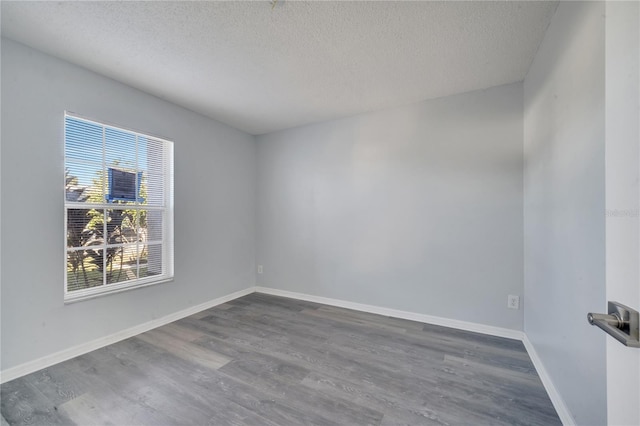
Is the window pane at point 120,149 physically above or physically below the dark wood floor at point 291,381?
above

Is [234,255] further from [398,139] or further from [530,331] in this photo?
[530,331]

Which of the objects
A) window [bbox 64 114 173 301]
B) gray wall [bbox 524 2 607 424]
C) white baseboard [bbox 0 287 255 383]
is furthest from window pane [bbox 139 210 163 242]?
gray wall [bbox 524 2 607 424]

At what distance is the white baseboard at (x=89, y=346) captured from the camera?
1.78m

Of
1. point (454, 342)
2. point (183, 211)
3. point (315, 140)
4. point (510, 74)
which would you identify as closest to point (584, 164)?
point (510, 74)

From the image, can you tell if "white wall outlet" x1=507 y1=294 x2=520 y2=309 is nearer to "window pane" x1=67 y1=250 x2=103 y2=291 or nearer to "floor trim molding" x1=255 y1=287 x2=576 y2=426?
"floor trim molding" x1=255 y1=287 x2=576 y2=426

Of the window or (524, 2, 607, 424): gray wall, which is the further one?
the window

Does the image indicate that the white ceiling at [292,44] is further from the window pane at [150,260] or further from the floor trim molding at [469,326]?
the floor trim molding at [469,326]

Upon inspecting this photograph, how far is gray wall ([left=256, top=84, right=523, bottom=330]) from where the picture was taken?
2.44 m

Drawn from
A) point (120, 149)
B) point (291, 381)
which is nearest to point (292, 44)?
point (120, 149)

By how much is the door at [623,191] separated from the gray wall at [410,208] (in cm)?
215

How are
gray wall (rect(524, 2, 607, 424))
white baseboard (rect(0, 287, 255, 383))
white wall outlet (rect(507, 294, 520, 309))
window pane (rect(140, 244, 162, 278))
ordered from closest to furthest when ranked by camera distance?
gray wall (rect(524, 2, 607, 424)) → white baseboard (rect(0, 287, 255, 383)) → white wall outlet (rect(507, 294, 520, 309)) → window pane (rect(140, 244, 162, 278))

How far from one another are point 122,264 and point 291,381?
6.68 ft

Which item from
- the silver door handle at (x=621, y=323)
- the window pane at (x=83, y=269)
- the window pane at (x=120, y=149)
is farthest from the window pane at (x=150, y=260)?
the silver door handle at (x=621, y=323)

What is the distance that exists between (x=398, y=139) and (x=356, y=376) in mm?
2454
